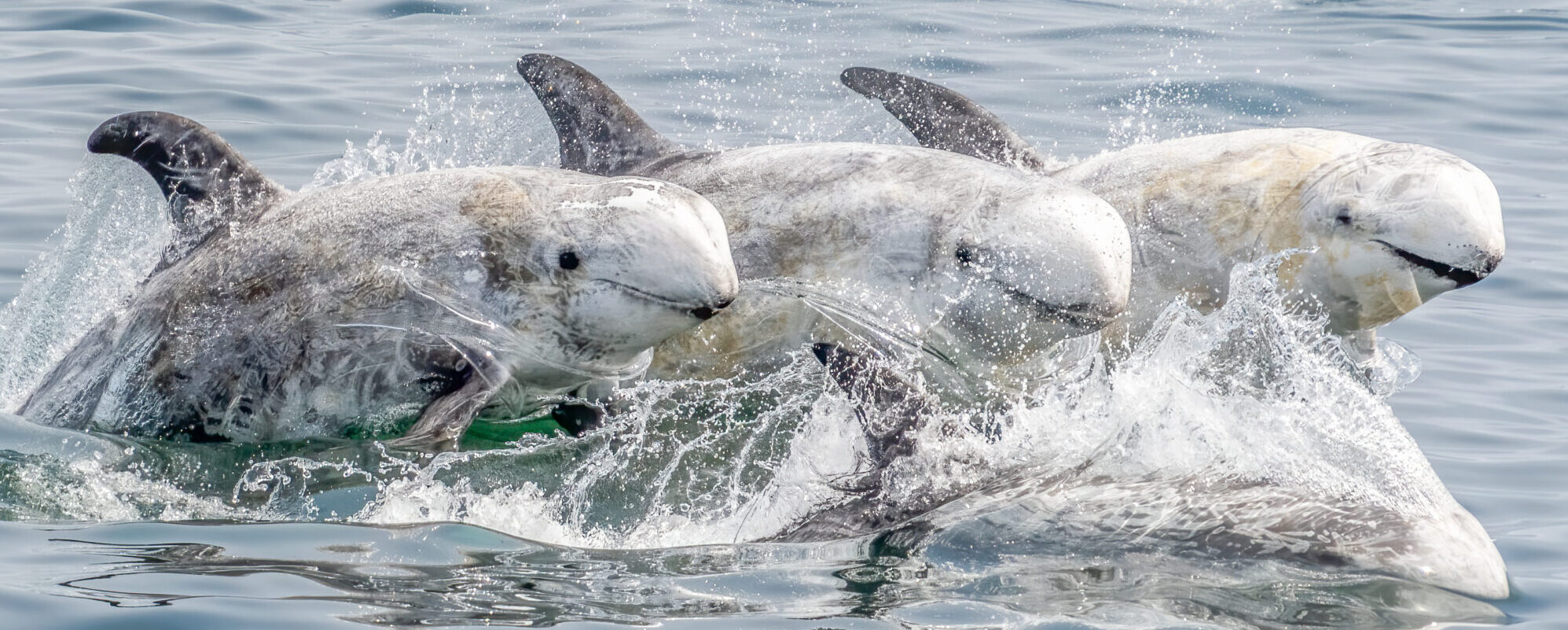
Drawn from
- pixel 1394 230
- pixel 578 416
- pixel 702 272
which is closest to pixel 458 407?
pixel 578 416

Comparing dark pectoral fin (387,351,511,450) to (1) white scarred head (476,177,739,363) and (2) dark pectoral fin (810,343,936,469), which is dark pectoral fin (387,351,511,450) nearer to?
(1) white scarred head (476,177,739,363)

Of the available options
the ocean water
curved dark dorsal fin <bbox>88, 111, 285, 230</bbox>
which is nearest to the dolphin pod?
curved dark dorsal fin <bbox>88, 111, 285, 230</bbox>

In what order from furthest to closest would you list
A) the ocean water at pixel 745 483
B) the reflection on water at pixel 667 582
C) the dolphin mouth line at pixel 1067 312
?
the dolphin mouth line at pixel 1067 312 < the ocean water at pixel 745 483 < the reflection on water at pixel 667 582

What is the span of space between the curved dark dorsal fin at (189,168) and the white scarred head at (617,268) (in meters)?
1.41

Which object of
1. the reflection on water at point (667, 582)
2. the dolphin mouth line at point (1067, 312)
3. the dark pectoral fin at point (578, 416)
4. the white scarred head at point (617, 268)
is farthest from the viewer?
the dark pectoral fin at point (578, 416)

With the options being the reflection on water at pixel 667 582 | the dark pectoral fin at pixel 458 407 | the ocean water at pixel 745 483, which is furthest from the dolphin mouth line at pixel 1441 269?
the dark pectoral fin at pixel 458 407

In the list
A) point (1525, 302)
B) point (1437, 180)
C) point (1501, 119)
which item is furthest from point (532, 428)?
point (1501, 119)

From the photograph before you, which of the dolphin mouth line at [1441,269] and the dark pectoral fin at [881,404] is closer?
the dark pectoral fin at [881,404]

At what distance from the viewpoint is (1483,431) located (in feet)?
31.2

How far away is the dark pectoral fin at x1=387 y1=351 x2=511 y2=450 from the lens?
7094mm

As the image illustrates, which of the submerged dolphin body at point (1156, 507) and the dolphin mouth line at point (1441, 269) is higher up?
the dolphin mouth line at point (1441, 269)

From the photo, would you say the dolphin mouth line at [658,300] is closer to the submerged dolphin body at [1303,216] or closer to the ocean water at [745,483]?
the ocean water at [745,483]

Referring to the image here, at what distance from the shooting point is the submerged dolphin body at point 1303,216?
25.5 ft

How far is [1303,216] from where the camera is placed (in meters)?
8.20
